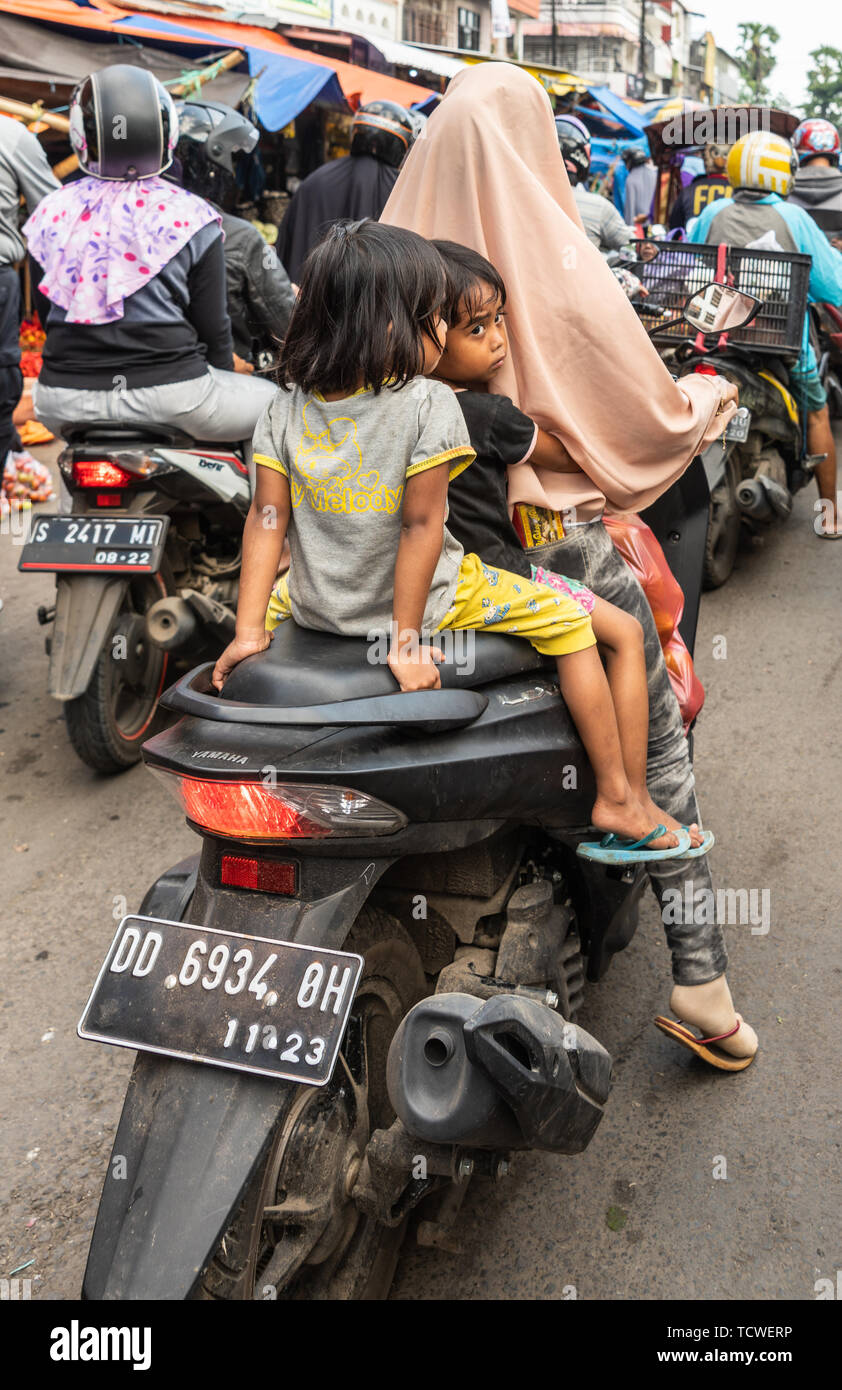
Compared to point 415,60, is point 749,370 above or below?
above

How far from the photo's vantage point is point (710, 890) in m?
2.48

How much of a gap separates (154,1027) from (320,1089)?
273mm

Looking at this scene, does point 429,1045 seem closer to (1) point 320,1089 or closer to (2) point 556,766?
(1) point 320,1089

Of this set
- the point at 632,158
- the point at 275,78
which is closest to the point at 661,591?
the point at 275,78

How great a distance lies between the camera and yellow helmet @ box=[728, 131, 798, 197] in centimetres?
552

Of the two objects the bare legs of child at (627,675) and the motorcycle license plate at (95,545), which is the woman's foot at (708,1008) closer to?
the bare legs of child at (627,675)

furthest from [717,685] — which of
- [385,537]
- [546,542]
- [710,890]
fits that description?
[385,537]

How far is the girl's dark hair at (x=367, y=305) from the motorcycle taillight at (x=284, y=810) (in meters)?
0.65

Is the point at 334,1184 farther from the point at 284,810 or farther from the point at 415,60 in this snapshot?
the point at 415,60

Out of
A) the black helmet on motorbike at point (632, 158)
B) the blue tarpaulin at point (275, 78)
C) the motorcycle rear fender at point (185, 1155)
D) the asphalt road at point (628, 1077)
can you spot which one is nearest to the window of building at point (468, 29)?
the black helmet on motorbike at point (632, 158)

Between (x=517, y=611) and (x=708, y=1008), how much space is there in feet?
3.51

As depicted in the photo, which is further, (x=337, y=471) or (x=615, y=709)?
(x=615, y=709)

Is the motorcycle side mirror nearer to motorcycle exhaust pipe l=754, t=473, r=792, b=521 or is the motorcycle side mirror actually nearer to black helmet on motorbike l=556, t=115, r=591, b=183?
motorcycle exhaust pipe l=754, t=473, r=792, b=521

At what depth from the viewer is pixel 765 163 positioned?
551cm
